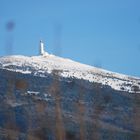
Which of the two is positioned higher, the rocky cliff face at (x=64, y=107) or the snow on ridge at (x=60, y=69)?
the snow on ridge at (x=60, y=69)

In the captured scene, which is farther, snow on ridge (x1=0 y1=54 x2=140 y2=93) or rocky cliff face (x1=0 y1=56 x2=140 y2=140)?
snow on ridge (x1=0 y1=54 x2=140 y2=93)

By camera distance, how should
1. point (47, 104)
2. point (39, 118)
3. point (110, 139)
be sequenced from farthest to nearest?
point (47, 104)
point (39, 118)
point (110, 139)

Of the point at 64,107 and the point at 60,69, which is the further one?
the point at 60,69

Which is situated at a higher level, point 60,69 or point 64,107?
point 60,69

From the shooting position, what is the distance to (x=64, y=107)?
125 feet

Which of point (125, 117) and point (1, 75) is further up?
point (1, 75)

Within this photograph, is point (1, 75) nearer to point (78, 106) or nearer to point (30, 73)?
point (30, 73)

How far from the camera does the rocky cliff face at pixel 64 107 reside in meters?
32.5

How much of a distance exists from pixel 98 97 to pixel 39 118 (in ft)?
24.7

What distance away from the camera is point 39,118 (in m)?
34.9

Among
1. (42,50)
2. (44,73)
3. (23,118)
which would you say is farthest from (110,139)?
(42,50)

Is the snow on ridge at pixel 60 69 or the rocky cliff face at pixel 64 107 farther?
the snow on ridge at pixel 60 69

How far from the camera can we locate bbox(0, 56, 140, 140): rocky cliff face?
32.5 meters

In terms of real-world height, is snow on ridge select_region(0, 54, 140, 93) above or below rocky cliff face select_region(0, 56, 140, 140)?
above
